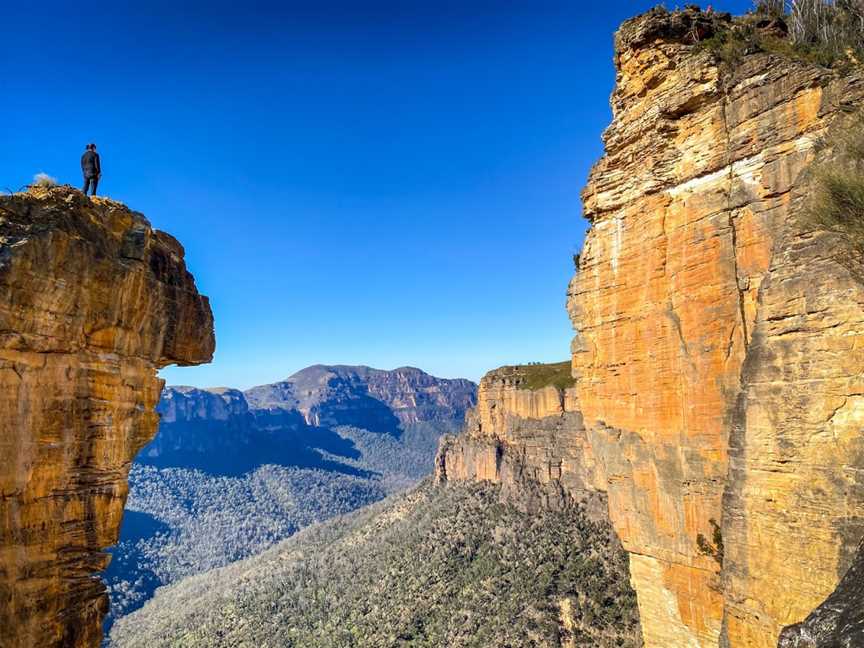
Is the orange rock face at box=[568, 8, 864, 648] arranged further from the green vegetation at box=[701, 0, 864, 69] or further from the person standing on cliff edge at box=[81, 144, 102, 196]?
the person standing on cliff edge at box=[81, 144, 102, 196]

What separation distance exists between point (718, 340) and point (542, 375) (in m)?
73.3

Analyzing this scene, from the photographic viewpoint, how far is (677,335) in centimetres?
1314

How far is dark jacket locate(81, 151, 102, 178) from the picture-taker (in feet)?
44.8

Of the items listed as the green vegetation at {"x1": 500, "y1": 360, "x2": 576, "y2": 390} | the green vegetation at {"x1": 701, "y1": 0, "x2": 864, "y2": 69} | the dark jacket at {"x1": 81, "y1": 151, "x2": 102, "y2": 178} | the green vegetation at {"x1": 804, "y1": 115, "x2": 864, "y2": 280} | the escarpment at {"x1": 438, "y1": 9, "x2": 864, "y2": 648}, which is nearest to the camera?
the green vegetation at {"x1": 804, "y1": 115, "x2": 864, "y2": 280}

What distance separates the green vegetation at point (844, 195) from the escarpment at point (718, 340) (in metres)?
0.22

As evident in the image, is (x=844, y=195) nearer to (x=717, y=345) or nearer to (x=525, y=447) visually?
(x=717, y=345)

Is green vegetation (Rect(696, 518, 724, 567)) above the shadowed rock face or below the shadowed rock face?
below

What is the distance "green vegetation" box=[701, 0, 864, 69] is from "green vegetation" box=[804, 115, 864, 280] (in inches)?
106

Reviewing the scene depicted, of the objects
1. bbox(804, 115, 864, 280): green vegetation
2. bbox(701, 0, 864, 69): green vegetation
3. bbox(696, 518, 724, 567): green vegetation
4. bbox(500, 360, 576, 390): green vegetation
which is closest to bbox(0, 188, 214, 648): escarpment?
bbox(696, 518, 724, 567): green vegetation

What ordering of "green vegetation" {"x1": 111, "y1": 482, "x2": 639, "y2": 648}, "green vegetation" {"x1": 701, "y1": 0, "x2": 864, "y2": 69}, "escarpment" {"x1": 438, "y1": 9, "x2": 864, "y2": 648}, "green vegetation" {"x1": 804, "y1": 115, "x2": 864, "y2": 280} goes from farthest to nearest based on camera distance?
"green vegetation" {"x1": 111, "y1": 482, "x2": 639, "y2": 648}
"green vegetation" {"x1": 701, "y1": 0, "x2": 864, "y2": 69}
"escarpment" {"x1": 438, "y1": 9, "x2": 864, "y2": 648}
"green vegetation" {"x1": 804, "y1": 115, "x2": 864, "y2": 280}

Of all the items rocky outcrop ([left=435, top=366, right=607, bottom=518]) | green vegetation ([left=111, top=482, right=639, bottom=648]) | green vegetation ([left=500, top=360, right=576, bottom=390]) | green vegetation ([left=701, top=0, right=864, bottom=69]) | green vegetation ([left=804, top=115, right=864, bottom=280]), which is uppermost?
green vegetation ([left=701, top=0, right=864, bottom=69])

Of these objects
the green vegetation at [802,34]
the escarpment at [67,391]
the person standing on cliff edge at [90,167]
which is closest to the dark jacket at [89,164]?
the person standing on cliff edge at [90,167]

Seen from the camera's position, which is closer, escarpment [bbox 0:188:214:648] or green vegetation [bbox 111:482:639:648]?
escarpment [bbox 0:188:214:648]

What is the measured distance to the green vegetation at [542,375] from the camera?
7800cm
